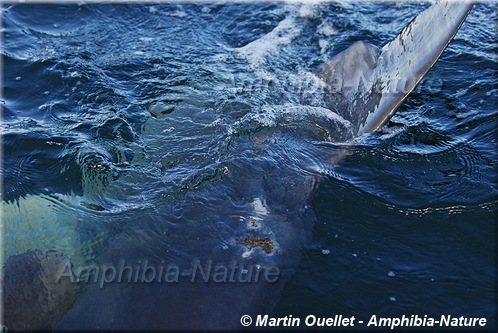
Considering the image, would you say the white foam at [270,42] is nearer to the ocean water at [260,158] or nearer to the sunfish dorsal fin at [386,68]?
the ocean water at [260,158]

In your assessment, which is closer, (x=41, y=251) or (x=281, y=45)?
(x=41, y=251)

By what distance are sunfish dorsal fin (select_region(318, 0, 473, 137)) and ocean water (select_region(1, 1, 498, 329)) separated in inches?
9.2

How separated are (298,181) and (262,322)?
57.2 inches

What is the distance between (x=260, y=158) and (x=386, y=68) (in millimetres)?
1532

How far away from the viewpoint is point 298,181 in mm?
5316

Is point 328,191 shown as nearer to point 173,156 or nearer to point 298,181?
point 298,181

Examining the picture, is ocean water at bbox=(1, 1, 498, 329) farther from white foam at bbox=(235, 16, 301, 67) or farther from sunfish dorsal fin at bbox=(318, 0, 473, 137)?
sunfish dorsal fin at bbox=(318, 0, 473, 137)

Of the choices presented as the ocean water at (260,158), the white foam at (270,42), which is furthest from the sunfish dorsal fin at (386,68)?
the white foam at (270,42)

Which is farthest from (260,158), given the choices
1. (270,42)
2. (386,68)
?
(270,42)

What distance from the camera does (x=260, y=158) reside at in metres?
5.44

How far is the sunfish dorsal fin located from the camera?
5.12 meters

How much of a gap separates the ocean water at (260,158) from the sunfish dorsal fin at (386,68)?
0.77 ft

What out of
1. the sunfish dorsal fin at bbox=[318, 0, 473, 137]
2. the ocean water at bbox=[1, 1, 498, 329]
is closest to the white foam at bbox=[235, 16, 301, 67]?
the ocean water at bbox=[1, 1, 498, 329]

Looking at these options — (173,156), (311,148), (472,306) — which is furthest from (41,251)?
(472,306)
